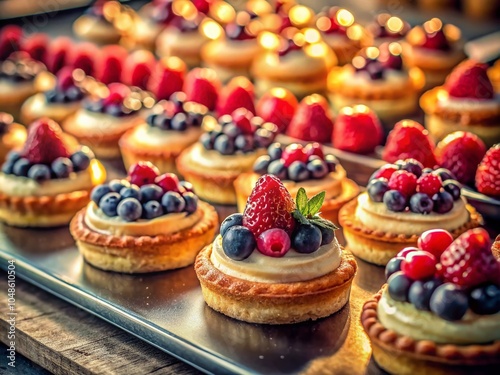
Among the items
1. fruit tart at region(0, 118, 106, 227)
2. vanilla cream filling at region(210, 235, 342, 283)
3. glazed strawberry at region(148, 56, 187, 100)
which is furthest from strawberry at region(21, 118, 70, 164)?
glazed strawberry at region(148, 56, 187, 100)

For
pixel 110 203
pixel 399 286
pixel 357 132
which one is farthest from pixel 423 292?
pixel 357 132

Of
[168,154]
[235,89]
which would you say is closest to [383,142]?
[235,89]

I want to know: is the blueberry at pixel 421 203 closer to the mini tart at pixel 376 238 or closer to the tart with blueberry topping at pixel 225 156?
the mini tart at pixel 376 238

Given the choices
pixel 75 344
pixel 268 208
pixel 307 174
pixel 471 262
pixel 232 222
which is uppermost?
pixel 471 262

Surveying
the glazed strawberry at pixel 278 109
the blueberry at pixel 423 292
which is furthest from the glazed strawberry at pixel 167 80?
the blueberry at pixel 423 292

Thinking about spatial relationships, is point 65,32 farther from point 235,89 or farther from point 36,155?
point 36,155

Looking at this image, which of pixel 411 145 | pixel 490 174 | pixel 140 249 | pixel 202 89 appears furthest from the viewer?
pixel 202 89

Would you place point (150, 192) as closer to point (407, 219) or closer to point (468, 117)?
point (407, 219)
